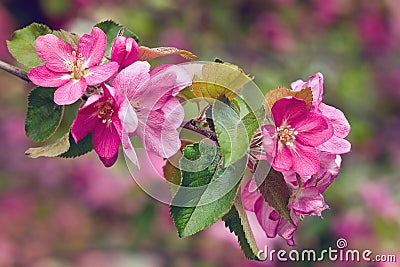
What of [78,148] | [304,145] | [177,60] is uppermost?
[304,145]

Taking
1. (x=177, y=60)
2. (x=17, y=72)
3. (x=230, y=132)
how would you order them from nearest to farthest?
(x=230, y=132), (x=17, y=72), (x=177, y=60)

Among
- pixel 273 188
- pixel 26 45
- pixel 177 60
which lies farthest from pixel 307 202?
pixel 177 60

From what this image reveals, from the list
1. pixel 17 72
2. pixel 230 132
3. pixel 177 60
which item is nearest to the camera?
pixel 230 132

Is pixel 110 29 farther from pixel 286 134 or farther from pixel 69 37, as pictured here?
pixel 286 134

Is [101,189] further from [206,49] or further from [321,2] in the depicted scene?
[321,2]

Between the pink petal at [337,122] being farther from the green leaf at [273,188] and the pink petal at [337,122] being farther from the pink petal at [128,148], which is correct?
the pink petal at [128,148]

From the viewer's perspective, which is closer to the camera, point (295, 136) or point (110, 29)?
point (295, 136)

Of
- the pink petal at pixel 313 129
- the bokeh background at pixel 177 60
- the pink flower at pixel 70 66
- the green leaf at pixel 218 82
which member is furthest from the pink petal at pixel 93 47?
the bokeh background at pixel 177 60
